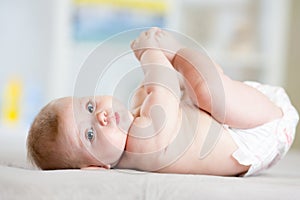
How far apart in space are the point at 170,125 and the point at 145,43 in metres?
0.20

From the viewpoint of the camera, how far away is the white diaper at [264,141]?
1083 millimetres

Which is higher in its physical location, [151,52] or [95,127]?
[151,52]

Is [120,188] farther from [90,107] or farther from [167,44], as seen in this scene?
[167,44]

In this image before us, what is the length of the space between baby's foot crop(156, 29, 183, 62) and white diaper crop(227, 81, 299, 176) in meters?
0.18

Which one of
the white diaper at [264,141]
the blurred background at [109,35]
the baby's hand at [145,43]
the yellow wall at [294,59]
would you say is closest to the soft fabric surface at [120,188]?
the white diaper at [264,141]

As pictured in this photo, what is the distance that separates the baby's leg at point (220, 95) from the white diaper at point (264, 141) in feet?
0.06

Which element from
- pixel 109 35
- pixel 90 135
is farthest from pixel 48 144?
pixel 109 35

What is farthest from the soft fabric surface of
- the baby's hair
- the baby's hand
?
the baby's hand

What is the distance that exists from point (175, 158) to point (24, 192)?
355mm

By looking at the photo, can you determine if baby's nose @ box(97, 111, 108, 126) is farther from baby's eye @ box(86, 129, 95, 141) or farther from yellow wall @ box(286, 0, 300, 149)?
yellow wall @ box(286, 0, 300, 149)

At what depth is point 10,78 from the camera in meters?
3.04

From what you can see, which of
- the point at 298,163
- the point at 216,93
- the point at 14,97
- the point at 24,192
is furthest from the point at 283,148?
the point at 14,97

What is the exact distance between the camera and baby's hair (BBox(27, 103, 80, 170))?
0.97 meters

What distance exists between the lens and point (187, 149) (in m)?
1.04
